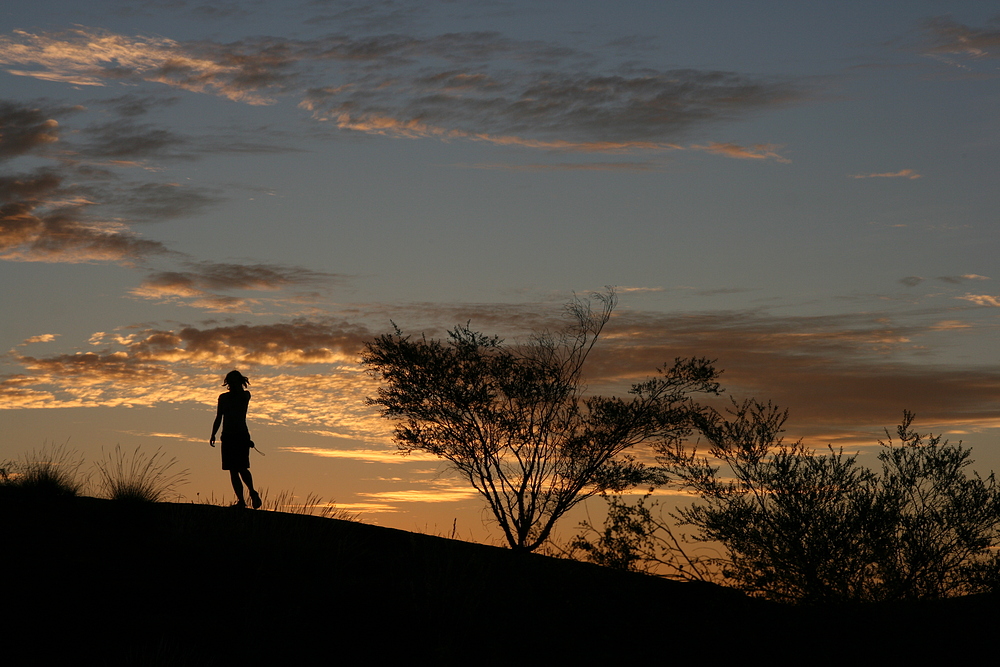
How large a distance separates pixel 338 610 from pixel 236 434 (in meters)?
5.05

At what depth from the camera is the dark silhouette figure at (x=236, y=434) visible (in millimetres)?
17188

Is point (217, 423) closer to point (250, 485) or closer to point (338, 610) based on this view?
point (250, 485)

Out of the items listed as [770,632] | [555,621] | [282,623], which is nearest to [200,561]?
[282,623]

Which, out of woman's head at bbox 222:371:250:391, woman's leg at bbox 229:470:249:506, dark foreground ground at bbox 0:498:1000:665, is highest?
woman's head at bbox 222:371:250:391

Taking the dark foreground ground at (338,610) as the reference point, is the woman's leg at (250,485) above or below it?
above

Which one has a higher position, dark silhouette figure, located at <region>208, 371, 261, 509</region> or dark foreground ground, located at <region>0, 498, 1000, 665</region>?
dark silhouette figure, located at <region>208, 371, 261, 509</region>

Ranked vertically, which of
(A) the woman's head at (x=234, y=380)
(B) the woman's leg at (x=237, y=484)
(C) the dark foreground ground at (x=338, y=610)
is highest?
(A) the woman's head at (x=234, y=380)

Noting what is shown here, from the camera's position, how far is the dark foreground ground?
11883 mm

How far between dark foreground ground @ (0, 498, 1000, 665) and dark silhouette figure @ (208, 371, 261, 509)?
804 millimetres

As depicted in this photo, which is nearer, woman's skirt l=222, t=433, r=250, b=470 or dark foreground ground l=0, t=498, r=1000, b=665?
dark foreground ground l=0, t=498, r=1000, b=665

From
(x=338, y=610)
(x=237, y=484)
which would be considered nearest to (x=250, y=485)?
(x=237, y=484)

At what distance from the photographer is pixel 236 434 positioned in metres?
17.2

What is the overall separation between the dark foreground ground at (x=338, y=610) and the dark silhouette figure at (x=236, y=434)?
0.80 meters

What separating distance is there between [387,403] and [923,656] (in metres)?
16.5
